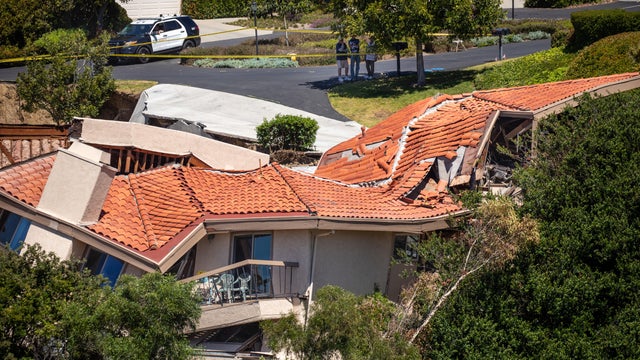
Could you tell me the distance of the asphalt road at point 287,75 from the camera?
41.9 meters

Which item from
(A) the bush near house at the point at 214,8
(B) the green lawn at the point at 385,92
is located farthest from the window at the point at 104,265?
(A) the bush near house at the point at 214,8

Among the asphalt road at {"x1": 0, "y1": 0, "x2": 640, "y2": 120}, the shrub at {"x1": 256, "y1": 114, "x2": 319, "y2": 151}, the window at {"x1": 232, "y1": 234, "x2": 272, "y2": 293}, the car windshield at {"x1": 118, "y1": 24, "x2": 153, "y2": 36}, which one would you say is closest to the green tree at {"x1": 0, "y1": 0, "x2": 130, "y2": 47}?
the car windshield at {"x1": 118, "y1": 24, "x2": 153, "y2": 36}

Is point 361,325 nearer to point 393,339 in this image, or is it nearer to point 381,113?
point 393,339

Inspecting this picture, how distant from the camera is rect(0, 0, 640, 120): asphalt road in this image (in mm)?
41875

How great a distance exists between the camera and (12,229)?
20.6 meters

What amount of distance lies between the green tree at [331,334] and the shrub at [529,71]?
71.9 ft

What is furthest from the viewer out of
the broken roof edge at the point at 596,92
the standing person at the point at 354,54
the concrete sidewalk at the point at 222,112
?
the standing person at the point at 354,54

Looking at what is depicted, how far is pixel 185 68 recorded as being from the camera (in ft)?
159

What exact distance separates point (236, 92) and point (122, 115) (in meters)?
4.46

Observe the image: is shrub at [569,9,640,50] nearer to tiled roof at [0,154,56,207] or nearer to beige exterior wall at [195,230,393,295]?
beige exterior wall at [195,230,393,295]

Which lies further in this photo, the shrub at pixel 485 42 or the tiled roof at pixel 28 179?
the shrub at pixel 485 42

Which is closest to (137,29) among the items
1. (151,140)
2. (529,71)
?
(529,71)

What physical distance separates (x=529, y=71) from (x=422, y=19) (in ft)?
14.2

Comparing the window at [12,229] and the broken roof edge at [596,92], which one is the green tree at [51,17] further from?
the broken roof edge at [596,92]
